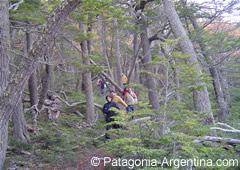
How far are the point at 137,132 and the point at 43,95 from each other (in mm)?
6362

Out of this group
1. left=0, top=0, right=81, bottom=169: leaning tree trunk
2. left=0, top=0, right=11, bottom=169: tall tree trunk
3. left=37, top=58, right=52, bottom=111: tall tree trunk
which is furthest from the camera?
left=37, top=58, right=52, bottom=111: tall tree trunk

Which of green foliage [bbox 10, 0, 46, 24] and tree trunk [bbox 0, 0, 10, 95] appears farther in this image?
green foliage [bbox 10, 0, 46, 24]

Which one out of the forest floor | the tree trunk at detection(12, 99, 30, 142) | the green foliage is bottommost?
the forest floor

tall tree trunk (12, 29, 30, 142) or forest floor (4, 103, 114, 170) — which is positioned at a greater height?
tall tree trunk (12, 29, 30, 142)

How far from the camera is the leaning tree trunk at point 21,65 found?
12.8ft

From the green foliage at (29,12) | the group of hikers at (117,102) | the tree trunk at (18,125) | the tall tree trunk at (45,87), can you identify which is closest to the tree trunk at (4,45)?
the green foliage at (29,12)

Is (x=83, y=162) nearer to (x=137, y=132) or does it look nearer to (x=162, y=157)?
(x=137, y=132)

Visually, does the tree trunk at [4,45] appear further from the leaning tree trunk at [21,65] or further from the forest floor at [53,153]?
→ the forest floor at [53,153]

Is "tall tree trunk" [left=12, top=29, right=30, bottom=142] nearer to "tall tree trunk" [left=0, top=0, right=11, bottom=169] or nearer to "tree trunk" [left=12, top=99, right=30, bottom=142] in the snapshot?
"tree trunk" [left=12, top=99, right=30, bottom=142]

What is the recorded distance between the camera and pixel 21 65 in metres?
4.10

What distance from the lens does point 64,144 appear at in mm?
7246

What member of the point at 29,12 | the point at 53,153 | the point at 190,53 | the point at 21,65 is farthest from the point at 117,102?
the point at 21,65

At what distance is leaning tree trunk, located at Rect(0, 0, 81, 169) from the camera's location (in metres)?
3.92

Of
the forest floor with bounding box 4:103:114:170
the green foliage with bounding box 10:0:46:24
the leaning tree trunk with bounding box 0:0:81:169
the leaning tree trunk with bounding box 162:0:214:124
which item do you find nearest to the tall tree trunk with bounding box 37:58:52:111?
the forest floor with bounding box 4:103:114:170
